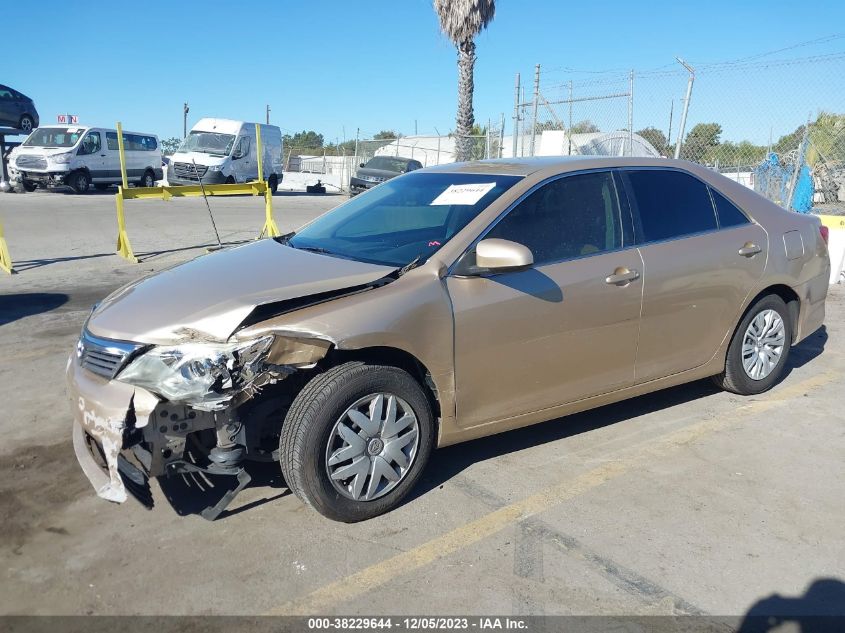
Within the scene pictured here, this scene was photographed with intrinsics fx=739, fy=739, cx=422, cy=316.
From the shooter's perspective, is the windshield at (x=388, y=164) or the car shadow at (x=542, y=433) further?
the windshield at (x=388, y=164)

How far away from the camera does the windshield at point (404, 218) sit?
394 centimetres

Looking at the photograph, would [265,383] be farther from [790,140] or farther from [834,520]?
[790,140]

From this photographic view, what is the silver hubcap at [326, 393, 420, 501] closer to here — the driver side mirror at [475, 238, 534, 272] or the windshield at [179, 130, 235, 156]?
the driver side mirror at [475, 238, 534, 272]

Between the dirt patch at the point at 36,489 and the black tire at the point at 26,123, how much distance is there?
2659 centimetres

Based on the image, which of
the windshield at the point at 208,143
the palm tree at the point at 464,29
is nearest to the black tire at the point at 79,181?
the windshield at the point at 208,143

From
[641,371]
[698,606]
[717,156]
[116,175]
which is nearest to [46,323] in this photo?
[641,371]

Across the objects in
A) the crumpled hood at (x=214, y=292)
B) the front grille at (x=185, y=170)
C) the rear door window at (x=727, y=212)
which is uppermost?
the front grille at (x=185, y=170)

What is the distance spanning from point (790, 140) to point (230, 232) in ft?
42.7

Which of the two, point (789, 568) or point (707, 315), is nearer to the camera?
point (789, 568)

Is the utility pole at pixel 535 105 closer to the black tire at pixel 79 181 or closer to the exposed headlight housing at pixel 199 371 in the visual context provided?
the exposed headlight housing at pixel 199 371

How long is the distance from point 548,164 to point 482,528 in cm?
213

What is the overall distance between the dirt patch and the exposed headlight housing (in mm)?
913

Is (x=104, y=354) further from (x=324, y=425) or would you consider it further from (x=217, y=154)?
(x=217, y=154)

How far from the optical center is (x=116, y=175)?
2447cm
